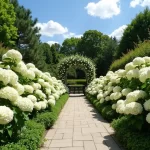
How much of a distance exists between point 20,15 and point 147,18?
14299 mm

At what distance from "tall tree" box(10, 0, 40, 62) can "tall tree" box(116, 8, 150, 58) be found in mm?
9917

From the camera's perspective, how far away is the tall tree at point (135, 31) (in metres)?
25.5

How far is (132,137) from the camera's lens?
408 cm

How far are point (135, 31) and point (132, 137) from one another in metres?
23.1

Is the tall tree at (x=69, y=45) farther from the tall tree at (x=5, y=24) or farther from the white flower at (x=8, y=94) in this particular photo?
the white flower at (x=8, y=94)

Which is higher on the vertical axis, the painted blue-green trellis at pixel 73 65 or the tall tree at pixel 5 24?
the tall tree at pixel 5 24

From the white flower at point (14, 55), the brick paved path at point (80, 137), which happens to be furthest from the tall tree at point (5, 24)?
the white flower at point (14, 55)

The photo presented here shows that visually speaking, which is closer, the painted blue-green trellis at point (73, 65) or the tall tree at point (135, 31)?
the painted blue-green trellis at point (73, 65)

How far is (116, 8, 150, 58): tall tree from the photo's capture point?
25516 mm

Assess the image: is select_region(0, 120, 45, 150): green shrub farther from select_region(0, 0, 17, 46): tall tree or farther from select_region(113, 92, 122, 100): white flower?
select_region(0, 0, 17, 46): tall tree

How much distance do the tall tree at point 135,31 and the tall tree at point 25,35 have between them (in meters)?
9.92

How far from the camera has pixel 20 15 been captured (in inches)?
1151

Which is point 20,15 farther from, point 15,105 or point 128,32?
point 15,105

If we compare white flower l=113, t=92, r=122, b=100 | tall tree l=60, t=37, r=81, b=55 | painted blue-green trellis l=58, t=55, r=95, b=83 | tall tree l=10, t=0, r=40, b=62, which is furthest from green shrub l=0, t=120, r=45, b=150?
tall tree l=60, t=37, r=81, b=55
